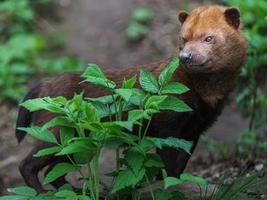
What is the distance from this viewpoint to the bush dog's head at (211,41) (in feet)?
18.9

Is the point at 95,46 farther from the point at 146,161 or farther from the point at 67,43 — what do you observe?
the point at 146,161

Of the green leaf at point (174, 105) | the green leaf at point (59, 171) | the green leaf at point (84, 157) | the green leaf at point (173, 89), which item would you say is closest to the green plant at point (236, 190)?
the green leaf at point (174, 105)

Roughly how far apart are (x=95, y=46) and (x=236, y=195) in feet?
25.6

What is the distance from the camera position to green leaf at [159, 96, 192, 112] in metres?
4.79

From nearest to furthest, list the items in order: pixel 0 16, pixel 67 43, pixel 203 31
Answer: pixel 203 31, pixel 67 43, pixel 0 16

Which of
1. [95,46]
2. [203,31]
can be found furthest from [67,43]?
[203,31]

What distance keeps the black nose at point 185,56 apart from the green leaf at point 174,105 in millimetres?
828

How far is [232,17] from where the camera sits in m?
6.17

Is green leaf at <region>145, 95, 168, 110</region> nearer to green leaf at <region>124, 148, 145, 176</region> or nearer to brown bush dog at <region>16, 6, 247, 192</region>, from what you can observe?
green leaf at <region>124, 148, 145, 176</region>

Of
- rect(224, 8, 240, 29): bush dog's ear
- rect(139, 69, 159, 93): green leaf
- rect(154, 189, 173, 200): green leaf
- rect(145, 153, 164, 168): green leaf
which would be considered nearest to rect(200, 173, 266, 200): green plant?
rect(154, 189, 173, 200): green leaf

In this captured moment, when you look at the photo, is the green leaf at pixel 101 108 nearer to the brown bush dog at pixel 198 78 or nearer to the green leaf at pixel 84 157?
the green leaf at pixel 84 157

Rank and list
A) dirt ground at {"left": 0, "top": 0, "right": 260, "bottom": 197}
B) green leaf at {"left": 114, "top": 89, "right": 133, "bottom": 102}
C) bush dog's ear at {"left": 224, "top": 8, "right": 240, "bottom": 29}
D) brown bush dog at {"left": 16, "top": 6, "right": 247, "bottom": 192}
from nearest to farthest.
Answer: green leaf at {"left": 114, "top": 89, "right": 133, "bottom": 102} < brown bush dog at {"left": 16, "top": 6, "right": 247, "bottom": 192} < bush dog's ear at {"left": 224, "top": 8, "right": 240, "bottom": 29} < dirt ground at {"left": 0, "top": 0, "right": 260, "bottom": 197}

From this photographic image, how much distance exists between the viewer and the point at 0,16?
13.6 meters

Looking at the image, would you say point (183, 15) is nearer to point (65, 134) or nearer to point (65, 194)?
point (65, 134)
